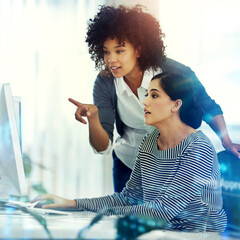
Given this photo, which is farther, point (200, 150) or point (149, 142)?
point (149, 142)

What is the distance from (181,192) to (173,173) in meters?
0.09

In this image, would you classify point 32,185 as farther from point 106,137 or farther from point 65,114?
point 106,137

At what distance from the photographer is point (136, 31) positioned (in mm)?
1661

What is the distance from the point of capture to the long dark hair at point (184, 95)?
4.74 ft

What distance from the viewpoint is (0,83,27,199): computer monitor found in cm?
110

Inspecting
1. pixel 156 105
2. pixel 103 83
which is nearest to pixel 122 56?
pixel 103 83

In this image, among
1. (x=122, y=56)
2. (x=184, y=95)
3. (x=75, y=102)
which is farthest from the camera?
(x=75, y=102)

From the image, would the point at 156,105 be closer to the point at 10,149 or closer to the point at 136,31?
the point at 136,31

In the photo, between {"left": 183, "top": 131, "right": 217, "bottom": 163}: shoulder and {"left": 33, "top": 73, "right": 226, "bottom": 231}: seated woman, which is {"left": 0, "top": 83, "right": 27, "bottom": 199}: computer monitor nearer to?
{"left": 33, "top": 73, "right": 226, "bottom": 231}: seated woman

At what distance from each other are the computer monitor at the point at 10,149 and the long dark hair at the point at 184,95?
58cm

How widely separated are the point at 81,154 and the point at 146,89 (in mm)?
555

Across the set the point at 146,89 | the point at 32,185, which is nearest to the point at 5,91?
the point at 146,89

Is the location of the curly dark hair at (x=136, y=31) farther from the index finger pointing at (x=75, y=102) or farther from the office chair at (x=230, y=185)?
the office chair at (x=230, y=185)

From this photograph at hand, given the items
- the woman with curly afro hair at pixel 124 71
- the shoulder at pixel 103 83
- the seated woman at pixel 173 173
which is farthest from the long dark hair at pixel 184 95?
the shoulder at pixel 103 83
